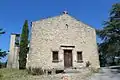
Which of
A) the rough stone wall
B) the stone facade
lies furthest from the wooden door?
the stone facade

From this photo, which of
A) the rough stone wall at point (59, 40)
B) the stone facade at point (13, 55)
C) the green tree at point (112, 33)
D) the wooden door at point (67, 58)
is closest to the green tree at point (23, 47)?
the stone facade at point (13, 55)

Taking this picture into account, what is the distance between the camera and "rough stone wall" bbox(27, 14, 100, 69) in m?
21.2

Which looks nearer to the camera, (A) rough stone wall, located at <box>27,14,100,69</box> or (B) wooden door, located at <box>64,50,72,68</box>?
(A) rough stone wall, located at <box>27,14,100,69</box>

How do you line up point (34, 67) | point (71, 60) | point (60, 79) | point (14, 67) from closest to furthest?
point (60, 79)
point (34, 67)
point (71, 60)
point (14, 67)

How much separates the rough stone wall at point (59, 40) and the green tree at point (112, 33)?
3.88 metres

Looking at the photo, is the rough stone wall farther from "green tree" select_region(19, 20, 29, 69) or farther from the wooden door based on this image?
"green tree" select_region(19, 20, 29, 69)

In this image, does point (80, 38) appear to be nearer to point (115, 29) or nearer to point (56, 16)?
point (56, 16)

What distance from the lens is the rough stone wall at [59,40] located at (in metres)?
21.2

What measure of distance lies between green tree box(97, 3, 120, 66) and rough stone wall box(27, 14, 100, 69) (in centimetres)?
388

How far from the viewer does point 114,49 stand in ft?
84.7

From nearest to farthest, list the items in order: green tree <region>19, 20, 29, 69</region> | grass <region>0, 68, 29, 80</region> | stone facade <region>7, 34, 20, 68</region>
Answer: grass <region>0, 68, 29, 80</region>, green tree <region>19, 20, 29, 69</region>, stone facade <region>7, 34, 20, 68</region>

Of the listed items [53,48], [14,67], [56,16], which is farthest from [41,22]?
[14,67]

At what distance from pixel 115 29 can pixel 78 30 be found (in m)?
6.38

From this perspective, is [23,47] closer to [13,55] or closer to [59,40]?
[13,55]
